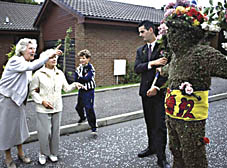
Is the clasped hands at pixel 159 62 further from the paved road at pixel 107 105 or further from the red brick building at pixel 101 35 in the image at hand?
the red brick building at pixel 101 35

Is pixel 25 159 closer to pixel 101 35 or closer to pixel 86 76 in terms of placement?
pixel 86 76

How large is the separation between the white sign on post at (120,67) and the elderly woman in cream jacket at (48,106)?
766 centimetres

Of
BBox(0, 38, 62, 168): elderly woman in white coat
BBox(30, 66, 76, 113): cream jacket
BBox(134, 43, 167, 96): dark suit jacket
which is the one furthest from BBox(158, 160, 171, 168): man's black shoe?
BBox(0, 38, 62, 168): elderly woman in white coat

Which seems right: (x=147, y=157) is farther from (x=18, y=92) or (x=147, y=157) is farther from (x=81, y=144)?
(x=18, y=92)

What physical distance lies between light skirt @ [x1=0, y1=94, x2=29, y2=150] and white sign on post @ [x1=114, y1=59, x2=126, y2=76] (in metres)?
8.05

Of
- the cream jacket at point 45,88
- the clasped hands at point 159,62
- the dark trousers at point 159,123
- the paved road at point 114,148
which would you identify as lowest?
the paved road at point 114,148

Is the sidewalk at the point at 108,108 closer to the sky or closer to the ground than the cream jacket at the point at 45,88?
closer to the ground

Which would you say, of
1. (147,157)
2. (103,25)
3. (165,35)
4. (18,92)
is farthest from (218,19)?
(103,25)

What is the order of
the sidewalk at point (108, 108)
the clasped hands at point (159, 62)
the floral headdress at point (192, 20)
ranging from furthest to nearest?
the sidewalk at point (108, 108)
the clasped hands at point (159, 62)
the floral headdress at point (192, 20)

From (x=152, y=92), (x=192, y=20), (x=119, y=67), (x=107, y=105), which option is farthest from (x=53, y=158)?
(x=119, y=67)

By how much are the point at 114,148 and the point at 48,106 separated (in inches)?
61.3

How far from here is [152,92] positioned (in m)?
3.22

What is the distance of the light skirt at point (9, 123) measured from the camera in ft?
10.9

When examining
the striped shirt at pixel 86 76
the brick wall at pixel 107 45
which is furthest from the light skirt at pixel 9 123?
the brick wall at pixel 107 45
